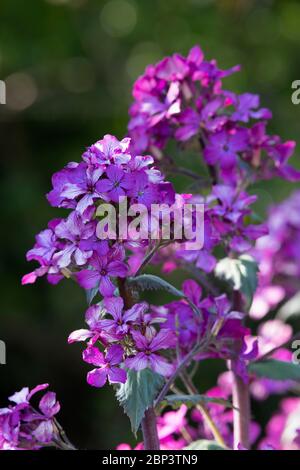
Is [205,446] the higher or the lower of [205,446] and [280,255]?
the lower

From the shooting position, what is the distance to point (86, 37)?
11.5ft

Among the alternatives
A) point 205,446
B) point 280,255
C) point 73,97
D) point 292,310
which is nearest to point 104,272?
point 205,446

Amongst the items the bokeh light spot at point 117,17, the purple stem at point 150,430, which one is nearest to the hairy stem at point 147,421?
the purple stem at point 150,430

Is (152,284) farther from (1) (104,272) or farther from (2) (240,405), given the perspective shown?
(2) (240,405)

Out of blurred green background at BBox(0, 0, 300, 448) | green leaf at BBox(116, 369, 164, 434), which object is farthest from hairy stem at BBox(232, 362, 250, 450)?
blurred green background at BBox(0, 0, 300, 448)

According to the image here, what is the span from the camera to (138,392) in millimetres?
779

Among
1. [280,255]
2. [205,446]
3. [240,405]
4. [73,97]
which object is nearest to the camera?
[205,446]

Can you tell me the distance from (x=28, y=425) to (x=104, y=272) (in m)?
0.21

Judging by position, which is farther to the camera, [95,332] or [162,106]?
[162,106]

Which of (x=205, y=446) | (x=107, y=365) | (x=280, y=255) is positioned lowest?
(x=205, y=446)

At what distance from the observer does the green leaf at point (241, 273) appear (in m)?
0.96

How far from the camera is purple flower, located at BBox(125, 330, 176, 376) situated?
2.55ft

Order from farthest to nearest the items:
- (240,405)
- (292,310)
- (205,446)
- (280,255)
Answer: (280,255)
(292,310)
(240,405)
(205,446)

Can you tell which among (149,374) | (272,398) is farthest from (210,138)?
(272,398)
